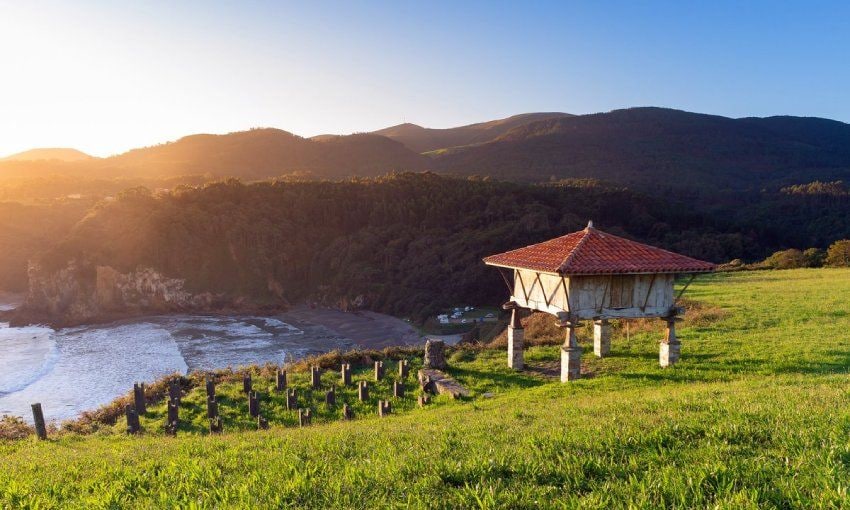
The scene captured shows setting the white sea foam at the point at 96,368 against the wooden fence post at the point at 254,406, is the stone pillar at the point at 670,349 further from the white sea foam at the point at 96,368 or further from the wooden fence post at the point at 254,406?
the white sea foam at the point at 96,368

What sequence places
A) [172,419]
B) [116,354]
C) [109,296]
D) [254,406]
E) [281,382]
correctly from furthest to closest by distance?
[109,296], [116,354], [281,382], [254,406], [172,419]

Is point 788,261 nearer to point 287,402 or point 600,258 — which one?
point 600,258

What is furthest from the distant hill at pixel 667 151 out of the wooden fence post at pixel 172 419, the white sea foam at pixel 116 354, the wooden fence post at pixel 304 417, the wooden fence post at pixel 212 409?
the wooden fence post at pixel 172 419

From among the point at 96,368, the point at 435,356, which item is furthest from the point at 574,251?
the point at 96,368

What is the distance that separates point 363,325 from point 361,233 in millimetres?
30331

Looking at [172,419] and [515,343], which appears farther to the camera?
[515,343]

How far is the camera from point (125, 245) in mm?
79000

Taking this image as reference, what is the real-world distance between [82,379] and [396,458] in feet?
132

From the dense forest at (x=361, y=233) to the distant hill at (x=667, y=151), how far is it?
35.5 m

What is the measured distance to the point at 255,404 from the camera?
16641 millimetres

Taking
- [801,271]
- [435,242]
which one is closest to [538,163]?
[435,242]

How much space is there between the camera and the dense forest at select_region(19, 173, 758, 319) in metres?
69.1

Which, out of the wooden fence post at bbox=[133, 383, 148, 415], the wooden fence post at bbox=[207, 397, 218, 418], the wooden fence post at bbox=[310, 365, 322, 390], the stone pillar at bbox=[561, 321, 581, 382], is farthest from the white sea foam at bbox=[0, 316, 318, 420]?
the stone pillar at bbox=[561, 321, 581, 382]

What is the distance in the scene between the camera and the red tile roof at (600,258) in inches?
564
